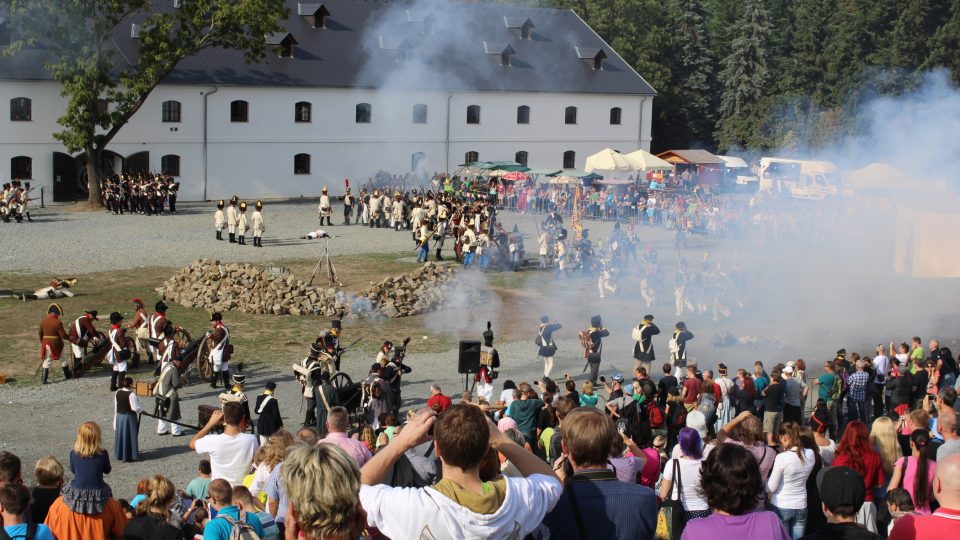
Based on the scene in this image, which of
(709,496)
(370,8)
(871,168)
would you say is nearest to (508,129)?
(370,8)

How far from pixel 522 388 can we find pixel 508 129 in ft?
151

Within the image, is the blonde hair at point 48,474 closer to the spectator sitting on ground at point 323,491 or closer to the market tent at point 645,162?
the spectator sitting on ground at point 323,491

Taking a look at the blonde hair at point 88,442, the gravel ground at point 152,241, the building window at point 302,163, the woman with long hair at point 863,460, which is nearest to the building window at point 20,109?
the gravel ground at point 152,241

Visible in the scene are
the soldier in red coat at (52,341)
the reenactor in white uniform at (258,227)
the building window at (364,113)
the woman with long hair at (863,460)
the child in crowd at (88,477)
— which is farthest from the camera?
the building window at (364,113)

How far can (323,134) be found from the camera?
5475cm

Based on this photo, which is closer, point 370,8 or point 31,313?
point 31,313

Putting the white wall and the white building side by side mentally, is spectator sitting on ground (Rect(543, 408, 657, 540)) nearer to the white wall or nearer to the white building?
the white building

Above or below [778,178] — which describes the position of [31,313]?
below

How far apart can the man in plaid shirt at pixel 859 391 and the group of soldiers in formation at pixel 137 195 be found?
104 feet

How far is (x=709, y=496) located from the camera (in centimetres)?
593

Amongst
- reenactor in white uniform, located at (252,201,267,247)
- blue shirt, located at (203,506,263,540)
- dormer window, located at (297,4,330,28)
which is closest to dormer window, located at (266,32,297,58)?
dormer window, located at (297,4,330,28)

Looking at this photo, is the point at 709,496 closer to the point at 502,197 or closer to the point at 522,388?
the point at 522,388

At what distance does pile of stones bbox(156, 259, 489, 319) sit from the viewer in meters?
26.8

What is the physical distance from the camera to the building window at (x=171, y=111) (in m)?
50.6
